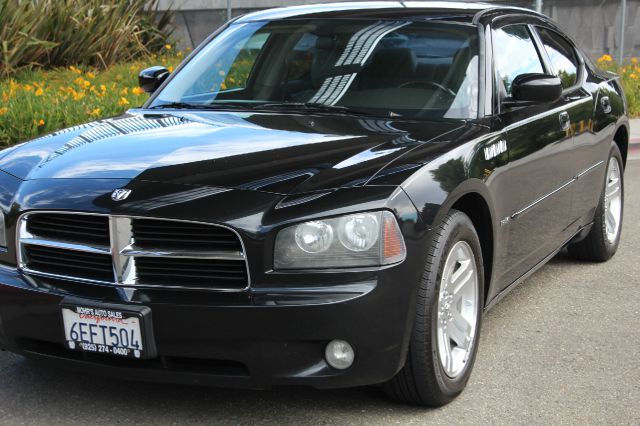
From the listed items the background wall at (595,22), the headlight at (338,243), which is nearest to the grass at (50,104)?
the headlight at (338,243)

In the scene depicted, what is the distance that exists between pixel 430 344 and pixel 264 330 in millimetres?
680

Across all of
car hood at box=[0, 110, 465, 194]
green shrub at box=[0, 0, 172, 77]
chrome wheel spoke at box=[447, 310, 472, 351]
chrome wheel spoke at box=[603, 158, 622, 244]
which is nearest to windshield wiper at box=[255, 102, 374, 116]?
car hood at box=[0, 110, 465, 194]

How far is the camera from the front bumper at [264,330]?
3549 mm

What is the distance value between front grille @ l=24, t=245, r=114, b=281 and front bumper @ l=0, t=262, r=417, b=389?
6 centimetres

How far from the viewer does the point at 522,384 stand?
14.5 ft

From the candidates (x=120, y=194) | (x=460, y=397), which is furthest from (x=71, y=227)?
(x=460, y=397)

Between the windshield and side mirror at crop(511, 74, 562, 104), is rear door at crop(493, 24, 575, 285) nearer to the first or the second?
side mirror at crop(511, 74, 562, 104)

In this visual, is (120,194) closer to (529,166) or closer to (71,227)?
(71,227)

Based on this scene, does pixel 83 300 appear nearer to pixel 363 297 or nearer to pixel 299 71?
pixel 363 297

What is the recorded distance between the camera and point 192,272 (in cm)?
366

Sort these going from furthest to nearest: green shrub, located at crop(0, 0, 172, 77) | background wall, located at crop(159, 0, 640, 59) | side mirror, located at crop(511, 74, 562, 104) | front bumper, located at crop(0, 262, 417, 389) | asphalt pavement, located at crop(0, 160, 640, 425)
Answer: background wall, located at crop(159, 0, 640, 59) → green shrub, located at crop(0, 0, 172, 77) → side mirror, located at crop(511, 74, 562, 104) → asphalt pavement, located at crop(0, 160, 640, 425) → front bumper, located at crop(0, 262, 417, 389)

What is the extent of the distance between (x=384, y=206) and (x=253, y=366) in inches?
28.5

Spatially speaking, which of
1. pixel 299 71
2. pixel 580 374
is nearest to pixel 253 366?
pixel 580 374

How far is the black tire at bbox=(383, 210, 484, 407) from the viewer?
150 inches
